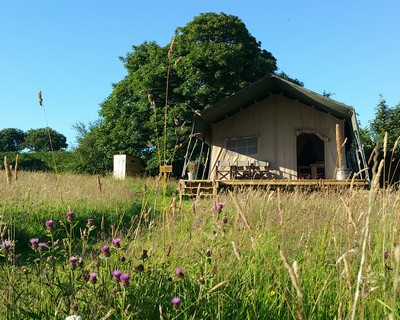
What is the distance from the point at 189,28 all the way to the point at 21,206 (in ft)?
51.6

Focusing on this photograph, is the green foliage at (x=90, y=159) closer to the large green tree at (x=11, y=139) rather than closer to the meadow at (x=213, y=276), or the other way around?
the meadow at (x=213, y=276)

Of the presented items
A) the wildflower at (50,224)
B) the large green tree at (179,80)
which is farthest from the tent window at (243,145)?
the wildflower at (50,224)

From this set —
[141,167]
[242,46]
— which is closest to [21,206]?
[141,167]

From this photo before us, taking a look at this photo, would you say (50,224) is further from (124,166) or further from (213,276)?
(124,166)

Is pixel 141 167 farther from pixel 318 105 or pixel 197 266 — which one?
pixel 197 266

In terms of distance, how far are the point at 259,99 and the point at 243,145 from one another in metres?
1.66

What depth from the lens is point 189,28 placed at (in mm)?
19734

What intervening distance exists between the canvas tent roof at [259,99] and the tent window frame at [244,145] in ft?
3.12

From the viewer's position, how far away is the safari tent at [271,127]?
12016 millimetres

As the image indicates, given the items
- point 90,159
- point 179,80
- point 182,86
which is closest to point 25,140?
point 90,159

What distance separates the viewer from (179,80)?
18.3 meters

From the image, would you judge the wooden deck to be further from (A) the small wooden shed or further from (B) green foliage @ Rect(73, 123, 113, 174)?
(B) green foliage @ Rect(73, 123, 113, 174)

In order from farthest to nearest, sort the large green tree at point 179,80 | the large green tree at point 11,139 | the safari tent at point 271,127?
the large green tree at point 11,139 → the large green tree at point 179,80 → the safari tent at point 271,127

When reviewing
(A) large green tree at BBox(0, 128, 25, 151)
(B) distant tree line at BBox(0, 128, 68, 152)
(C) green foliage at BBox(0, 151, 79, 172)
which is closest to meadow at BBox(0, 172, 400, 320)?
(C) green foliage at BBox(0, 151, 79, 172)
